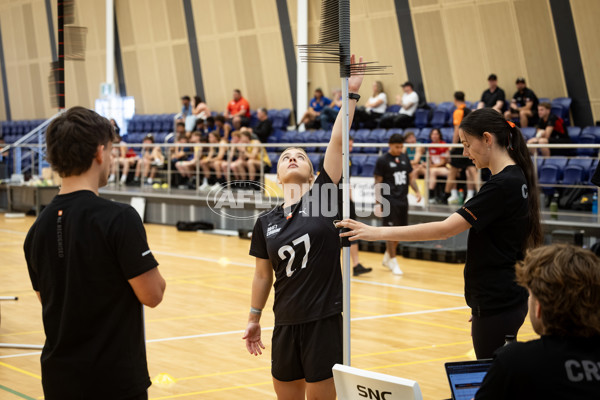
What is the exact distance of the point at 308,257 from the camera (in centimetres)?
339

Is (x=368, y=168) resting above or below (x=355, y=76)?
above

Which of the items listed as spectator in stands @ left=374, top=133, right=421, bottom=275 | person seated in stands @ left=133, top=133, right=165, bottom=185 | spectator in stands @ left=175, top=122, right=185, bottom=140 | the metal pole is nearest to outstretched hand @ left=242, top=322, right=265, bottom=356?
the metal pole

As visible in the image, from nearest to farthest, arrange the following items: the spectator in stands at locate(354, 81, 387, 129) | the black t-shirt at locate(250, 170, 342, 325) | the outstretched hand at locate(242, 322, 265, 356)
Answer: the black t-shirt at locate(250, 170, 342, 325)
the outstretched hand at locate(242, 322, 265, 356)
the spectator in stands at locate(354, 81, 387, 129)

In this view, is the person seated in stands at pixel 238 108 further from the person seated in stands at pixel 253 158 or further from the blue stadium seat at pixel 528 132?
the blue stadium seat at pixel 528 132

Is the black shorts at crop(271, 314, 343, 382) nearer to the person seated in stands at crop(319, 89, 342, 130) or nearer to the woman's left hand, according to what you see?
the woman's left hand

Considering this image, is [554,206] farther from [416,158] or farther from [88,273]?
[88,273]

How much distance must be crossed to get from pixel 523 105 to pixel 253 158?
5.73m

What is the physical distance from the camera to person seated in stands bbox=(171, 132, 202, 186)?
17.4 meters

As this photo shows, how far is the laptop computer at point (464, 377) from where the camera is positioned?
2571 millimetres

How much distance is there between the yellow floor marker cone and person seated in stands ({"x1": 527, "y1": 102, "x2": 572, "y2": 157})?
9096mm

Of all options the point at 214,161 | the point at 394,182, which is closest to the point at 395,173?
the point at 394,182

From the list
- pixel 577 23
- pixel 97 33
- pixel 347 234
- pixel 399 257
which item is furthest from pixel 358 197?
pixel 97 33

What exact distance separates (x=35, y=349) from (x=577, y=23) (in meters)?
12.0

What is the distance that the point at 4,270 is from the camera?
10914 millimetres
